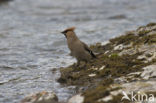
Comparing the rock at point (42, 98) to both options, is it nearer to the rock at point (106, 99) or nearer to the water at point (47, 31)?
the water at point (47, 31)

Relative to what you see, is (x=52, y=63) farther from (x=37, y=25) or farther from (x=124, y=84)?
(x=37, y=25)

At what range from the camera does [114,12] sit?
18859 millimetres

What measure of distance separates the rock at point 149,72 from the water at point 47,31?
1.30 m

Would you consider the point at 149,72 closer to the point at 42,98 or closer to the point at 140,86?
the point at 140,86

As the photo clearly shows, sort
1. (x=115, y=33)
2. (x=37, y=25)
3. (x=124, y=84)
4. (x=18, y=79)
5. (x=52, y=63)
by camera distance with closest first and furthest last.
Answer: (x=124, y=84), (x=18, y=79), (x=52, y=63), (x=115, y=33), (x=37, y=25)

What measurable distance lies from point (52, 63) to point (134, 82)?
3.50 m

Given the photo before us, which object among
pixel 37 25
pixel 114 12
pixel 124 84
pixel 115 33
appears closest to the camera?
pixel 124 84

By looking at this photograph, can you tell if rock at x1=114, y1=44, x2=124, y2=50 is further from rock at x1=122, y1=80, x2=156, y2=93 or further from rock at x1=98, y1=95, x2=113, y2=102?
rock at x1=98, y1=95, x2=113, y2=102

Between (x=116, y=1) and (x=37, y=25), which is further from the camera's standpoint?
(x=116, y=1)

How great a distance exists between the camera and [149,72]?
722 cm

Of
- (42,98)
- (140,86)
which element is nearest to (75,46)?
(140,86)

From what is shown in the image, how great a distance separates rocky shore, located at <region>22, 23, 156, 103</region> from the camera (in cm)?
629

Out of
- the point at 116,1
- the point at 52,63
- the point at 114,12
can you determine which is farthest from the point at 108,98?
the point at 116,1

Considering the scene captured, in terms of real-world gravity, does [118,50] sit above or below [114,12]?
below
